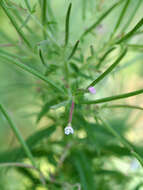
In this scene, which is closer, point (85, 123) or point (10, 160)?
point (85, 123)

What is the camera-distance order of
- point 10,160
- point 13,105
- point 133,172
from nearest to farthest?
1. point 10,160
2. point 133,172
3. point 13,105

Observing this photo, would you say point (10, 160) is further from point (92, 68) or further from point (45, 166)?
point (92, 68)

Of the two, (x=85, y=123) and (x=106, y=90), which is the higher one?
(x=85, y=123)

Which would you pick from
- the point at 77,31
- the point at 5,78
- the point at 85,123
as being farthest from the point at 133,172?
the point at 5,78

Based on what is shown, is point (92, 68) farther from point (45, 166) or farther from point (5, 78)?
point (5, 78)

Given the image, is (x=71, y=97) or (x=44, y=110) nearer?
(x=71, y=97)

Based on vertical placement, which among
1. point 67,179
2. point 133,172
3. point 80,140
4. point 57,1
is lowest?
point 133,172

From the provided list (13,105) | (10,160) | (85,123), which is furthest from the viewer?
(13,105)
